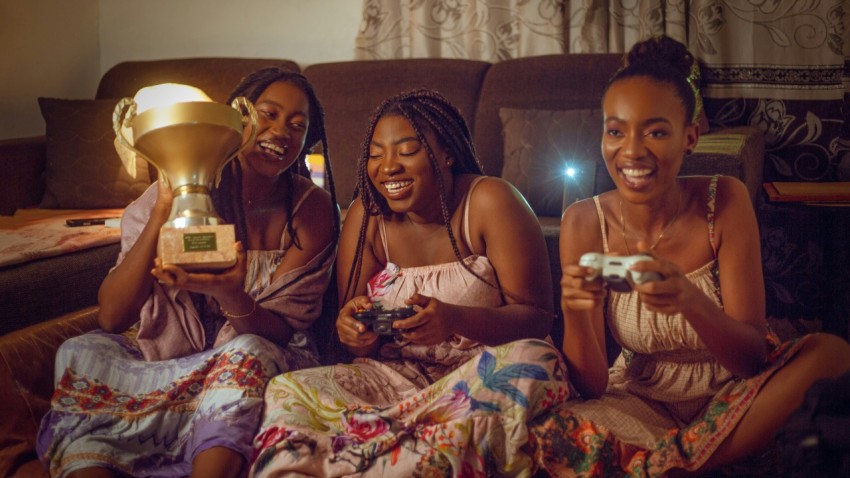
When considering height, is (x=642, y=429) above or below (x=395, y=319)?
below

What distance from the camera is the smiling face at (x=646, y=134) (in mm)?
1406

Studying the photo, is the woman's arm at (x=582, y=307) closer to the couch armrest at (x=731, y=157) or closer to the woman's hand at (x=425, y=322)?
the woman's hand at (x=425, y=322)

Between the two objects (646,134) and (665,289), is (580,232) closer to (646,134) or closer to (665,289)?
(646,134)

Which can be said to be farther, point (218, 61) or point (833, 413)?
point (218, 61)

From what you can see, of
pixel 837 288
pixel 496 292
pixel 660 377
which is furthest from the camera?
pixel 837 288

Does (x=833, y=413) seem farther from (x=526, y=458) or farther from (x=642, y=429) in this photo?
(x=526, y=458)

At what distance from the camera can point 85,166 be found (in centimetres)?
287

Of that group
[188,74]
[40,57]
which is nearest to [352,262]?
[188,74]

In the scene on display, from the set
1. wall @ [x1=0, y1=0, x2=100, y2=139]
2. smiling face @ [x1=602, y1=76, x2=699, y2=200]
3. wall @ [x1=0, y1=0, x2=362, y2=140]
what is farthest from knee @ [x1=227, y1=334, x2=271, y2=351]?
wall @ [x1=0, y1=0, x2=100, y2=139]

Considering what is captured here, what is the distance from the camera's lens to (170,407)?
61.6 inches

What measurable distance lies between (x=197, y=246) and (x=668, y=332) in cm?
83

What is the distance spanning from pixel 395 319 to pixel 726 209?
624 mm

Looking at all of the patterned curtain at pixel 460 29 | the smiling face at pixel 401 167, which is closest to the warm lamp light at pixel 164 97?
the smiling face at pixel 401 167

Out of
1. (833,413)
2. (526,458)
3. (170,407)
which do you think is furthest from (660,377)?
(170,407)
